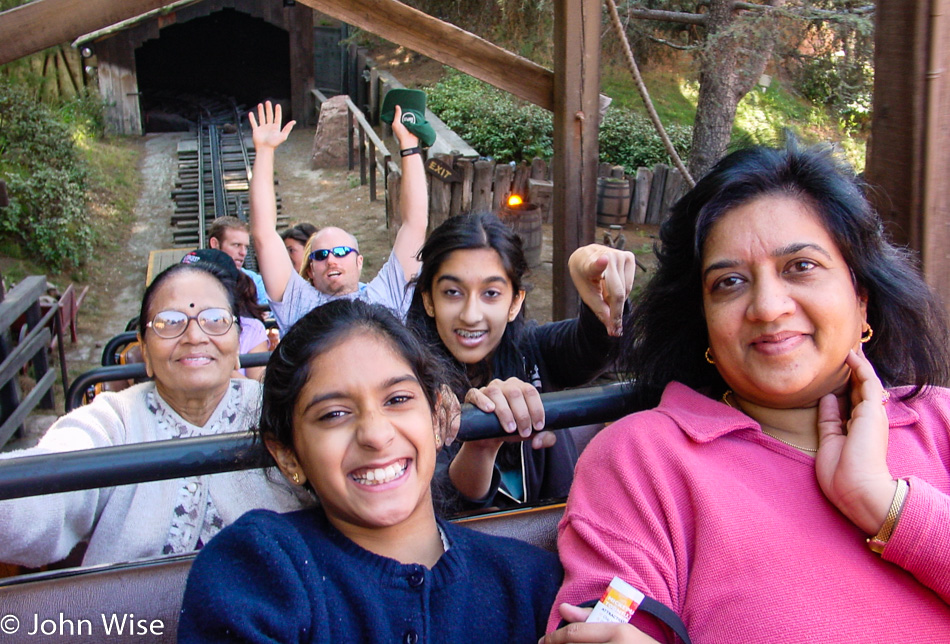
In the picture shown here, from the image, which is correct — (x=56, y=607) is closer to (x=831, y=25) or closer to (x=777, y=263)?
(x=777, y=263)

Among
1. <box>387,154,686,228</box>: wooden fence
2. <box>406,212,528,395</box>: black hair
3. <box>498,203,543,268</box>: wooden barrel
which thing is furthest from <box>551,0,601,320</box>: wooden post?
<box>387,154,686,228</box>: wooden fence

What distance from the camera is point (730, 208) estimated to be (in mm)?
1425

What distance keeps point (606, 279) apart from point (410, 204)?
1518mm

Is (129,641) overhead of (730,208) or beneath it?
beneath

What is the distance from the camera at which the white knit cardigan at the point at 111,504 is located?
1.56 metres

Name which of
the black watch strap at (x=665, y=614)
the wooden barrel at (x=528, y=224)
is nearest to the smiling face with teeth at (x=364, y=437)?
the black watch strap at (x=665, y=614)

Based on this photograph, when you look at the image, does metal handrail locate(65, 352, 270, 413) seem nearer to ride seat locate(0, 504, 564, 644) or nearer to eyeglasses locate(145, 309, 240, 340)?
eyeglasses locate(145, 309, 240, 340)

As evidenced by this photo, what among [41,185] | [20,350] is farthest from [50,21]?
[41,185]

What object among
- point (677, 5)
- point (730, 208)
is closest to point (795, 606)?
point (730, 208)

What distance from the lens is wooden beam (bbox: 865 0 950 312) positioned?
1.70 meters

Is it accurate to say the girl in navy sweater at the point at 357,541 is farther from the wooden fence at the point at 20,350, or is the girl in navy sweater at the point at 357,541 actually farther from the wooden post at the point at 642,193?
the wooden post at the point at 642,193

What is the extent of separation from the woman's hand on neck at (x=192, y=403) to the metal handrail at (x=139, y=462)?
0.63 metres

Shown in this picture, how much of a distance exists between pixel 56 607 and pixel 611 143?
40.5ft

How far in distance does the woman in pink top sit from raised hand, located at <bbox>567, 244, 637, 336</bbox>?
0.53 ft
